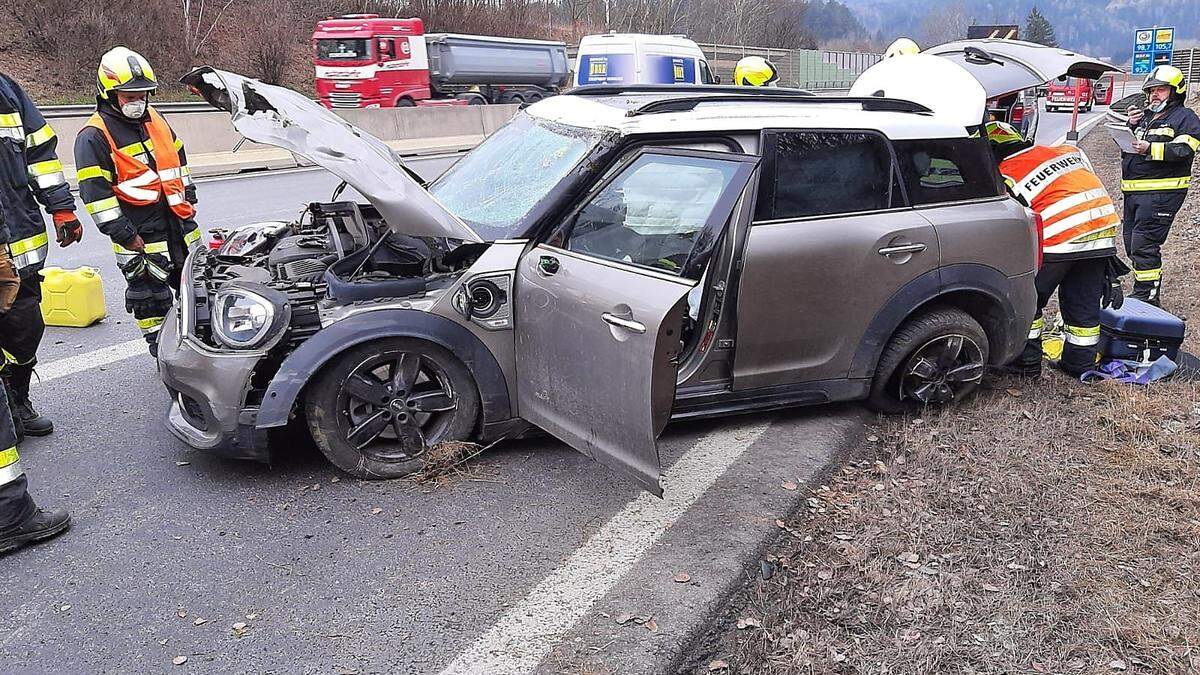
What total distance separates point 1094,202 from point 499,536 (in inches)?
147

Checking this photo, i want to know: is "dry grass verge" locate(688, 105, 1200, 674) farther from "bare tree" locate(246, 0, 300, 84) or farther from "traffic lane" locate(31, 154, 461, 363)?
"bare tree" locate(246, 0, 300, 84)

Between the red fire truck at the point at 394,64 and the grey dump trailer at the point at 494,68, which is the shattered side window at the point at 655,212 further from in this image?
the grey dump trailer at the point at 494,68

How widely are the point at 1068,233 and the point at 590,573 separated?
135 inches

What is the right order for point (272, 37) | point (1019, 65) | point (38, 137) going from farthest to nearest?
point (272, 37) → point (1019, 65) → point (38, 137)

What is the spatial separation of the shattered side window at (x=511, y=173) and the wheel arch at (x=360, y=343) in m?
0.47

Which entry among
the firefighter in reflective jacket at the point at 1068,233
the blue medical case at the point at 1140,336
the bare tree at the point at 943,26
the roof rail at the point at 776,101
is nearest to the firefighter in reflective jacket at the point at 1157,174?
the blue medical case at the point at 1140,336

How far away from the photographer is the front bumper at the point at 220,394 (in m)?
3.82

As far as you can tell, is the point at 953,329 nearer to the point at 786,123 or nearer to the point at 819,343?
the point at 819,343

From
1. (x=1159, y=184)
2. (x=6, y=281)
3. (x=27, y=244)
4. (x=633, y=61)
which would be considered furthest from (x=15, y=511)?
(x=633, y=61)

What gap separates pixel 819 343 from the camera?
4.49 meters

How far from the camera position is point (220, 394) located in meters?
3.83

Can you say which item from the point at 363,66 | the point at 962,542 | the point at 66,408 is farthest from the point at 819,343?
the point at 363,66

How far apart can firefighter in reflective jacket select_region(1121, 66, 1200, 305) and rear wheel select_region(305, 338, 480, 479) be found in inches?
220

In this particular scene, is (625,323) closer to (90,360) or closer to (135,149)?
(135,149)
